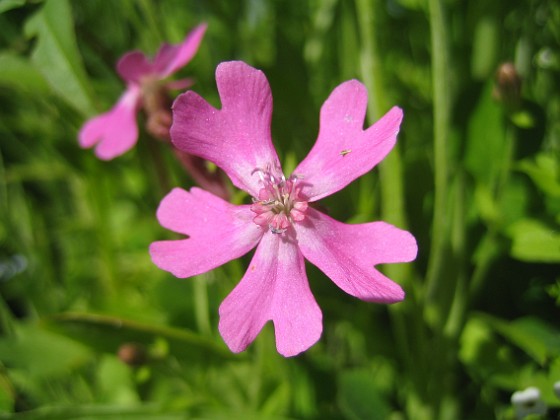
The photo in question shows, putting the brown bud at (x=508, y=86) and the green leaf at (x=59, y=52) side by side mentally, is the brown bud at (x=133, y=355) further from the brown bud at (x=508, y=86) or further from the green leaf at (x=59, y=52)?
the brown bud at (x=508, y=86)

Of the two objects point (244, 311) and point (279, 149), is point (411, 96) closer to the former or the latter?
point (279, 149)

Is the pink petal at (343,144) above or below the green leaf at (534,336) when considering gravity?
above

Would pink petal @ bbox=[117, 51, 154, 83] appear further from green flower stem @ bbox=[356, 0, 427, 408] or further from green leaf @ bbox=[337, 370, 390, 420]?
green leaf @ bbox=[337, 370, 390, 420]

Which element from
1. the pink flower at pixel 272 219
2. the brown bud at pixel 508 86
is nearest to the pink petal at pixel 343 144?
the pink flower at pixel 272 219

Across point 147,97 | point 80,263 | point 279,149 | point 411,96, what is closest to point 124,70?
point 147,97

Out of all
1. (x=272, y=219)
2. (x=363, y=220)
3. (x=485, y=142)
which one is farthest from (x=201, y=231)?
(x=485, y=142)

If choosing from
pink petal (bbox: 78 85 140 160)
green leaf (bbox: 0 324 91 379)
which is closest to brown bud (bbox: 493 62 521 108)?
pink petal (bbox: 78 85 140 160)
